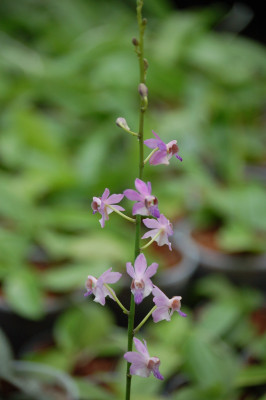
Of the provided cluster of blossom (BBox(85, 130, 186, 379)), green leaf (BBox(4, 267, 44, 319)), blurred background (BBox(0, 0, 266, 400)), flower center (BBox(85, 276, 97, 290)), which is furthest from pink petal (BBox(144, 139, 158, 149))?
green leaf (BBox(4, 267, 44, 319))

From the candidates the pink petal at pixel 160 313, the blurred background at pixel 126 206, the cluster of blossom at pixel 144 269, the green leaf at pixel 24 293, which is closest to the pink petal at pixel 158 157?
the cluster of blossom at pixel 144 269

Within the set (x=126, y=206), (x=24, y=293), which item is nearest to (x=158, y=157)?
(x=24, y=293)

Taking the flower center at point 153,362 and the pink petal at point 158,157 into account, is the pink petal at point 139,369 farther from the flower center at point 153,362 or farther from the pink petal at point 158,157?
the pink petal at point 158,157

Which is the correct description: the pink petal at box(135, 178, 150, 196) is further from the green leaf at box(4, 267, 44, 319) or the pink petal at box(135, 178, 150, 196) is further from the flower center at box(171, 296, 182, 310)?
the green leaf at box(4, 267, 44, 319)

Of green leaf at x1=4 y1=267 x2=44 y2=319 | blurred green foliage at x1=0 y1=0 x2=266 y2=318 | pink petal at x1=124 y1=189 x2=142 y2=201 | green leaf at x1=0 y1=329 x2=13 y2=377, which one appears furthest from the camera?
blurred green foliage at x1=0 y1=0 x2=266 y2=318

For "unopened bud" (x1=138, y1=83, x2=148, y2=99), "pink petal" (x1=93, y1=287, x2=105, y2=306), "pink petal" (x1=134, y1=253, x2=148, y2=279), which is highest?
"unopened bud" (x1=138, y1=83, x2=148, y2=99)

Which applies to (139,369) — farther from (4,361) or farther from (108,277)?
(4,361)

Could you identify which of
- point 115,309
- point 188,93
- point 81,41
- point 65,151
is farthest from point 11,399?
point 81,41
